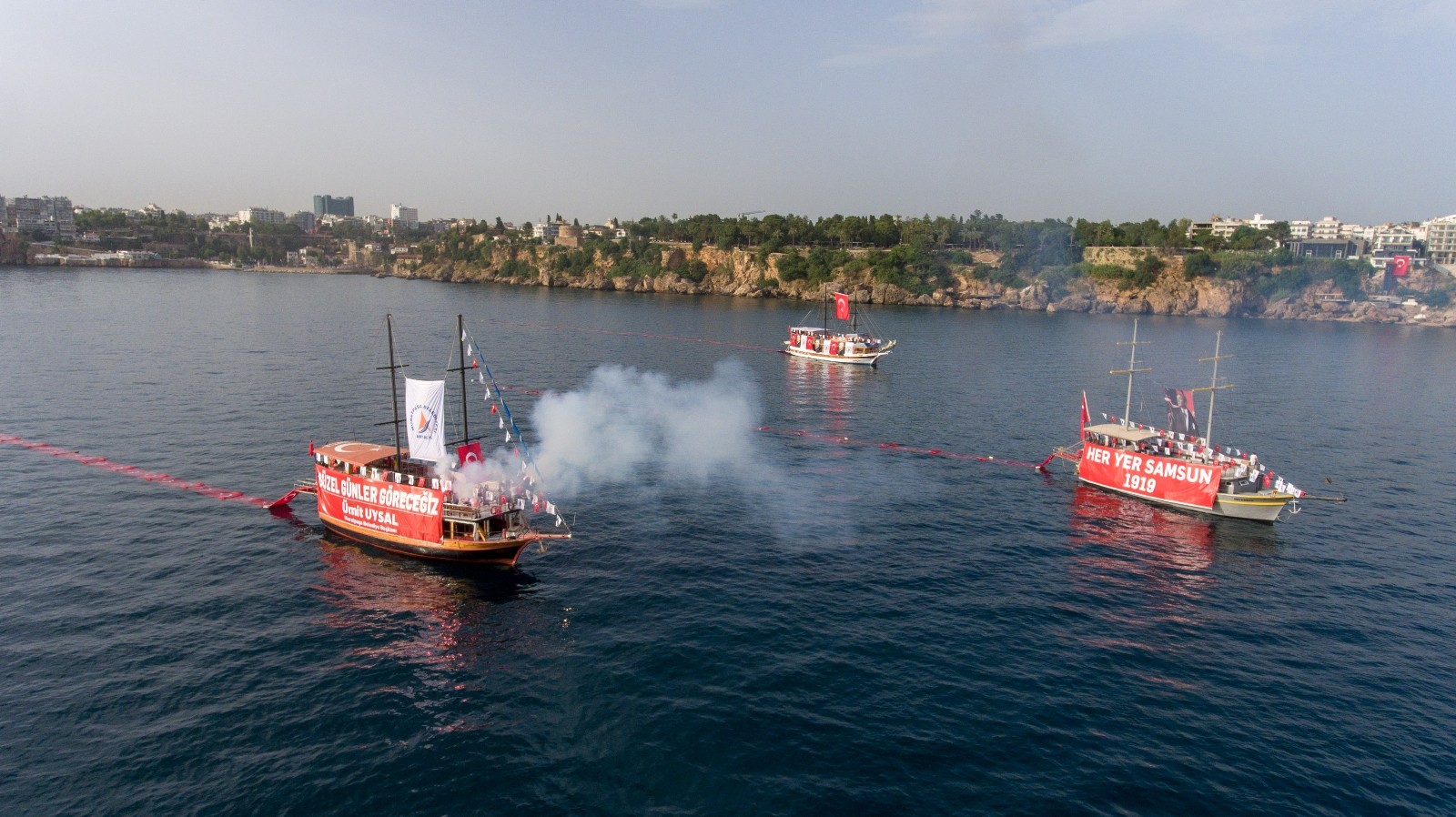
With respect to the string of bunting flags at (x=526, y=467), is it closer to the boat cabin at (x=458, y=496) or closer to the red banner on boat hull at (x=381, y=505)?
the boat cabin at (x=458, y=496)

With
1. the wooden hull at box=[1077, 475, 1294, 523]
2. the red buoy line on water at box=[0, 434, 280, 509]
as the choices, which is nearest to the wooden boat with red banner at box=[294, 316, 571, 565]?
the red buoy line on water at box=[0, 434, 280, 509]

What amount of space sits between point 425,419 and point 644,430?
39.1m

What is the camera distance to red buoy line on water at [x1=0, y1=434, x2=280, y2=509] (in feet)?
238

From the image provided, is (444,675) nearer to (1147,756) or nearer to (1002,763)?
(1002,763)

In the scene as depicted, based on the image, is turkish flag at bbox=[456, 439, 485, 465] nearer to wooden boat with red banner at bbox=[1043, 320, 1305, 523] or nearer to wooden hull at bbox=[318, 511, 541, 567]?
wooden hull at bbox=[318, 511, 541, 567]

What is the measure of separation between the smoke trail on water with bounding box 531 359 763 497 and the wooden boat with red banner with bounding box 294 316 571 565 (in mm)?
14230

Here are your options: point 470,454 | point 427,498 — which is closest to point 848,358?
point 470,454

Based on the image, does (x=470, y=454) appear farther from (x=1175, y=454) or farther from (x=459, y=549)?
(x=1175, y=454)

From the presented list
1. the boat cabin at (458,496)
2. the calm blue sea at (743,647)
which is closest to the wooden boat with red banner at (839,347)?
the calm blue sea at (743,647)

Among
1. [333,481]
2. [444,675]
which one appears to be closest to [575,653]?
[444,675]

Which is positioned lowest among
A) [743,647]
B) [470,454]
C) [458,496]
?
[743,647]

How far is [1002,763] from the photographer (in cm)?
3944

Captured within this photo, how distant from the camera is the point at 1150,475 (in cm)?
7850

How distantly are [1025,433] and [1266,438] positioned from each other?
30612 millimetres
